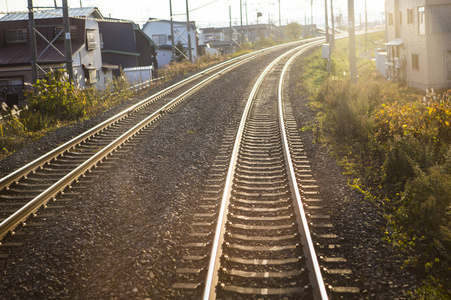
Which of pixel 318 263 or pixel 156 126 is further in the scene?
pixel 156 126

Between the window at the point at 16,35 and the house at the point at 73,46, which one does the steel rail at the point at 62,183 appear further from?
the window at the point at 16,35

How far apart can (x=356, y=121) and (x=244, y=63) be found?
72.1 ft

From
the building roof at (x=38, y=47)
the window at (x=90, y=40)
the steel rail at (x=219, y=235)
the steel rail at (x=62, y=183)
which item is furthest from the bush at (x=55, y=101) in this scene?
the window at (x=90, y=40)

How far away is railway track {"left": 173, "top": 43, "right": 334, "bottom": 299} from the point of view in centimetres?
497

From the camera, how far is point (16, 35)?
32312mm

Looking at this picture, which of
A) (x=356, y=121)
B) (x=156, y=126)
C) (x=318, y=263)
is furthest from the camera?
(x=156, y=126)

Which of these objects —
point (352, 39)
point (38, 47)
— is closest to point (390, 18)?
point (352, 39)

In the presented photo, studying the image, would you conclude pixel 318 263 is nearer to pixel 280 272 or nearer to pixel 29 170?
pixel 280 272

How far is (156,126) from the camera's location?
13562mm

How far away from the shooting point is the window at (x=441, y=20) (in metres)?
24.3

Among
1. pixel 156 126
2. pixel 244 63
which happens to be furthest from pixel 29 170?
pixel 244 63

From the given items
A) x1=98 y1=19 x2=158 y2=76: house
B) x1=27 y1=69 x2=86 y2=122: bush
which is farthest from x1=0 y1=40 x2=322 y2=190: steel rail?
x1=98 y1=19 x2=158 y2=76: house

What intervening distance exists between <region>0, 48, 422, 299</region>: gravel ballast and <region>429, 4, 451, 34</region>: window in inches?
681

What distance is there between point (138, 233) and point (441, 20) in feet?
76.7
